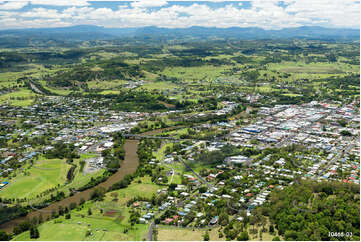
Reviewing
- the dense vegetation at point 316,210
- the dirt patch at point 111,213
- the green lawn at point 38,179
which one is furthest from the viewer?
the green lawn at point 38,179

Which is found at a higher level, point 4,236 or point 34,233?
point 34,233

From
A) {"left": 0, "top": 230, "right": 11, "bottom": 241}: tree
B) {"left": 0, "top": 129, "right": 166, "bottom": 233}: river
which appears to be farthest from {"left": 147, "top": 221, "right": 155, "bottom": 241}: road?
{"left": 0, "top": 230, "right": 11, "bottom": 241}: tree

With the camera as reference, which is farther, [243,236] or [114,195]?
[114,195]

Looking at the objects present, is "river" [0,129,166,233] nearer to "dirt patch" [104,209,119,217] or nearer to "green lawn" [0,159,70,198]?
"green lawn" [0,159,70,198]

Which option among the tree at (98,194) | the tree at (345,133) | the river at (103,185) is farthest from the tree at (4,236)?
the tree at (345,133)

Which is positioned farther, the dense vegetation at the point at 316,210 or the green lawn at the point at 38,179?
the green lawn at the point at 38,179

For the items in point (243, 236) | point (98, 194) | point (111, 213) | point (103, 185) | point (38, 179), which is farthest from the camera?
point (38, 179)

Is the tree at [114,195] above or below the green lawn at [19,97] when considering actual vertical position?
below

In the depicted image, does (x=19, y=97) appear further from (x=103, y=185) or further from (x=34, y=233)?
(x=34, y=233)

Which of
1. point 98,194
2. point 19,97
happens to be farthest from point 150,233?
point 19,97

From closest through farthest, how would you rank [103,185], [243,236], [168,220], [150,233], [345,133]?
1. [243,236]
2. [150,233]
3. [168,220]
4. [103,185]
5. [345,133]

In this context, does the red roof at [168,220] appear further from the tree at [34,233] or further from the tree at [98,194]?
the tree at [34,233]

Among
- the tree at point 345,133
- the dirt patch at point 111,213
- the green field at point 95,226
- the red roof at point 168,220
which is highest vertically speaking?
the tree at point 345,133
